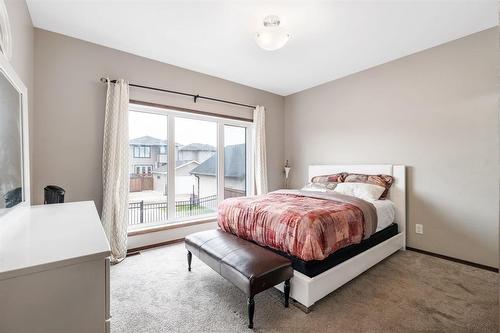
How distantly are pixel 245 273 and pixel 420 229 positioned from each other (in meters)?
2.59

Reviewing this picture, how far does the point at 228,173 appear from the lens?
4066 mm

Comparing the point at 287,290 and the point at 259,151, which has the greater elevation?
the point at 259,151

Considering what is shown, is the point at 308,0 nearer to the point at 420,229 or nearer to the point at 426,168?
the point at 426,168

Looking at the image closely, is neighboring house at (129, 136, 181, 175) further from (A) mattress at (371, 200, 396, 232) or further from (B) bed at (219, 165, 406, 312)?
(A) mattress at (371, 200, 396, 232)

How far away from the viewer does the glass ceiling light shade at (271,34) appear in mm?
2146

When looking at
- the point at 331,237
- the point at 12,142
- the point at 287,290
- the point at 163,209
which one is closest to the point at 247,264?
the point at 287,290

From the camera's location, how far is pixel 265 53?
2.94m

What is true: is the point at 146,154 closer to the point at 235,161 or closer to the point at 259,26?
the point at 235,161

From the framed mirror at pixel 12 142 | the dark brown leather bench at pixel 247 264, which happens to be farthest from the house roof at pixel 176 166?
the framed mirror at pixel 12 142

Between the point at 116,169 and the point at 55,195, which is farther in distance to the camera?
the point at 116,169

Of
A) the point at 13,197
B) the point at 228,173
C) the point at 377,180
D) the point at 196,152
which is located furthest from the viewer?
the point at 228,173

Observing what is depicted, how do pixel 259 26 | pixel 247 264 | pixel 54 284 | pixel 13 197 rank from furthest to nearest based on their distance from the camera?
pixel 259 26, pixel 247 264, pixel 13 197, pixel 54 284

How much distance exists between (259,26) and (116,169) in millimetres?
2285

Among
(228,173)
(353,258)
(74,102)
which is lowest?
(353,258)
